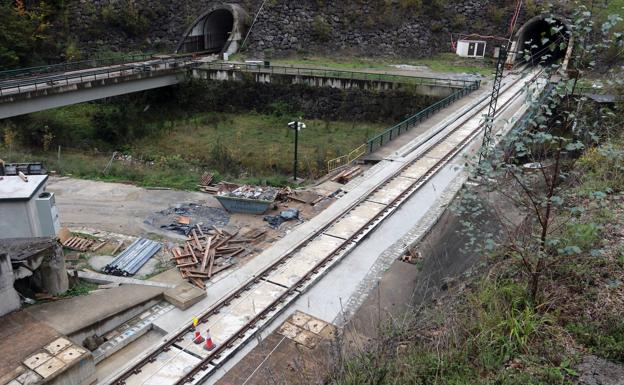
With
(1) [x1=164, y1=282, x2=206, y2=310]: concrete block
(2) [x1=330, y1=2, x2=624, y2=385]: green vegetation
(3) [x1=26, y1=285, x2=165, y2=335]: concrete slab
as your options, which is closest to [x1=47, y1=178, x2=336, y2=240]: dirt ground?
(1) [x1=164, y1=282, x2=206, y2=310]: concrete block

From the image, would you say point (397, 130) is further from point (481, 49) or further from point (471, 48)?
point (481, 49)

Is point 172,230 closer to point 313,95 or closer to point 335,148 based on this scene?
point 335,148

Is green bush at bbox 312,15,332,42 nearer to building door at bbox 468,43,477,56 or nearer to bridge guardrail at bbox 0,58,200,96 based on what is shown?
bridge guardrail at bbox 0,58,200,96

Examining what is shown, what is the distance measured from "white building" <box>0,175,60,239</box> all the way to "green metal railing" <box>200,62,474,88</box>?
26427 mm

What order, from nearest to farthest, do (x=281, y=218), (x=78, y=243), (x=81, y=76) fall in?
1. (x=78, y=243)
2. (x=281, y=218)
3. (x=81, y=76)

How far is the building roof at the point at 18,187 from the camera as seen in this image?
41.0 ft

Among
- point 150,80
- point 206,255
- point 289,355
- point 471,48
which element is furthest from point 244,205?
point 471,48

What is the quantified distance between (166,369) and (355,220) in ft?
27.6

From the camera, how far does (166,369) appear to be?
381 inches

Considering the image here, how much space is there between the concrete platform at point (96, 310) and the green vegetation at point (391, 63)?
105 ft

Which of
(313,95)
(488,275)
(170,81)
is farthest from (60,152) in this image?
(488,275)

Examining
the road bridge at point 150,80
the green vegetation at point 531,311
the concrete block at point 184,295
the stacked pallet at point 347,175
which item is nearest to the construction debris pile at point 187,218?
the concrete block at point 184,295

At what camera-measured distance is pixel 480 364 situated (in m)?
7.44

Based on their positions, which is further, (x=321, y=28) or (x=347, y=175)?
(x=321, y=28)
